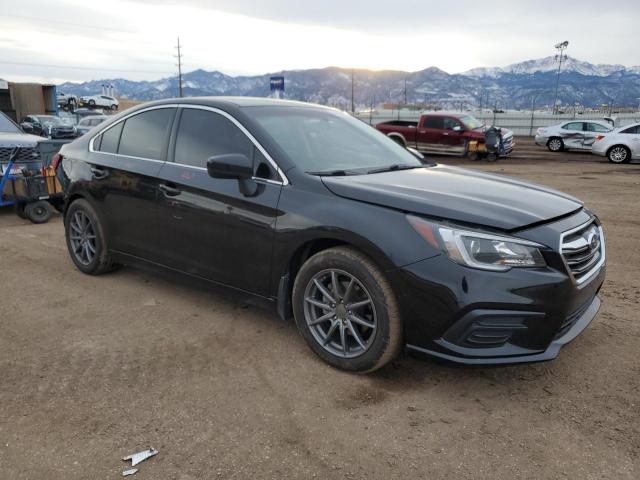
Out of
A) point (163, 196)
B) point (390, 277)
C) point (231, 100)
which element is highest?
point (231, 100)

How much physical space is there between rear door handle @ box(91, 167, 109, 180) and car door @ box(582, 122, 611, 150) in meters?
22.8

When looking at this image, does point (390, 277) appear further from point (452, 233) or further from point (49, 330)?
point (49, 330)

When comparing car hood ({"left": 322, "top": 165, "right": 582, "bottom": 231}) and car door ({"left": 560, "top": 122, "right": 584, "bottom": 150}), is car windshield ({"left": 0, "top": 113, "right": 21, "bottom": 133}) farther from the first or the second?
car door ({"left": 560, "top": 122, "right": 584, "bottom": 150})

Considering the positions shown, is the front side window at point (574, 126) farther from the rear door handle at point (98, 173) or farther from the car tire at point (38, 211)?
the rear door handle at point (98, 173)

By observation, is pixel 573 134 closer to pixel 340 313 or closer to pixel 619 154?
pixel 619 154

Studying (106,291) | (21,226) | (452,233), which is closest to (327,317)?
(452,233)

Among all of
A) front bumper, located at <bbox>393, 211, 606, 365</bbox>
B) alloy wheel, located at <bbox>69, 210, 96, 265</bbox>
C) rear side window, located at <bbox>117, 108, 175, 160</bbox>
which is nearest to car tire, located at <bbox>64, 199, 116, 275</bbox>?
alloy wheel, located at <bbox>69, 210, 96, 265</bbox>

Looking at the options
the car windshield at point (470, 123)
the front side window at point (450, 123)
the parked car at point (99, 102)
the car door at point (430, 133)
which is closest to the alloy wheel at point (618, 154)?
the car windshield at point (470, 123)

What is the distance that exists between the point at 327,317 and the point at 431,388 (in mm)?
763

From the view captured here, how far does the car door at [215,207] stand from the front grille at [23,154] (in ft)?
17.1

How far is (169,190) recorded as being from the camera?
406cm

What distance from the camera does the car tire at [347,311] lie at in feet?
9.87

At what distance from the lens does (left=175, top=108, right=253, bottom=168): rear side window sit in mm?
3760

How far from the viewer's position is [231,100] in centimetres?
412
